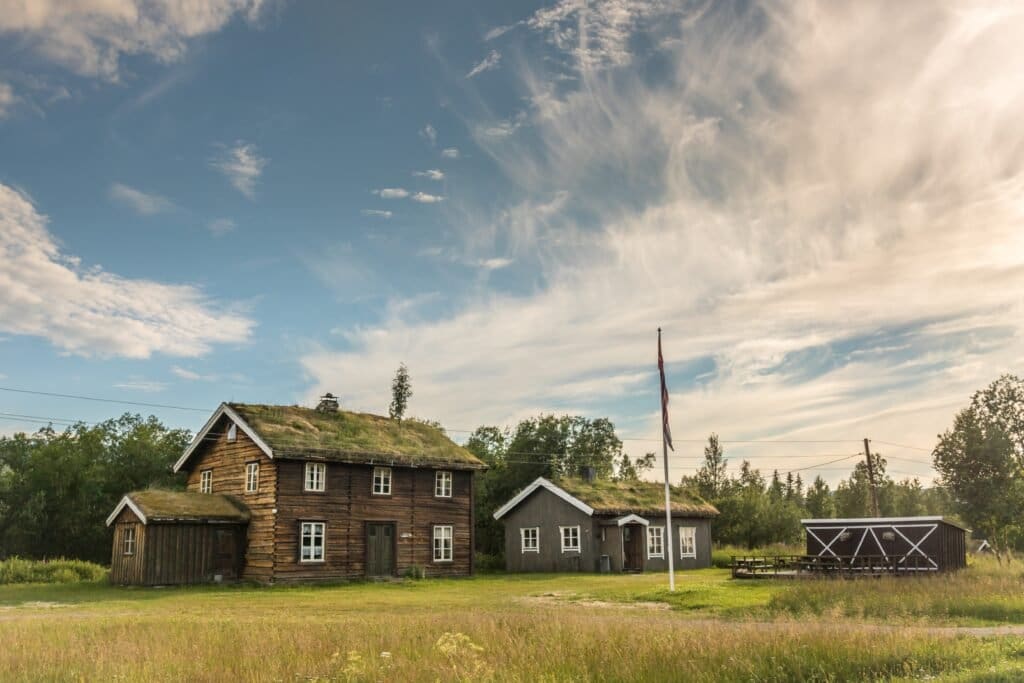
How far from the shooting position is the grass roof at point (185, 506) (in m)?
36.8

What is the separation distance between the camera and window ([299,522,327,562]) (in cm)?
3931

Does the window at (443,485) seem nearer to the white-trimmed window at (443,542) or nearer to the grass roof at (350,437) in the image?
the grass roof at (350,437)

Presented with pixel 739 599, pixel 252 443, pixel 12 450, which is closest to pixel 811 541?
pixel 739 599

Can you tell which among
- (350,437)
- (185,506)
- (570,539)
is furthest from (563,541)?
(185,506)

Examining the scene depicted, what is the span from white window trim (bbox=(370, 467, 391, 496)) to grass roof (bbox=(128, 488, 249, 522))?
589 cm

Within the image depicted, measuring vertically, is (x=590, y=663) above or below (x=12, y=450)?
below

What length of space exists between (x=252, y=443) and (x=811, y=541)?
85.0 feet

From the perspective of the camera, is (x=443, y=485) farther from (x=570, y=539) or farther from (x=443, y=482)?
(x=570, y=539)

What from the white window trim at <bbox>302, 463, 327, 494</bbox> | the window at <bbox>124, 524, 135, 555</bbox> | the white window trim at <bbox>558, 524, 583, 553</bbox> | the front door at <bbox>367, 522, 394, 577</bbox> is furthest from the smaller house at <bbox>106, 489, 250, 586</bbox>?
the white window trim at <bbox>558, 524, 583, 553</bbox>

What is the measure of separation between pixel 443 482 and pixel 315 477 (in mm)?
7594

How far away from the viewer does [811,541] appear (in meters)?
40.3

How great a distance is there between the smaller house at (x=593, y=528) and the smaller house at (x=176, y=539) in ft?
56.0

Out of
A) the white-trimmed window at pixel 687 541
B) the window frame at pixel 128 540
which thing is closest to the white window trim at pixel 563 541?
the white-trimmed window at pixel 687 541

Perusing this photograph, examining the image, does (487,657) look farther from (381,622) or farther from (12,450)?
(12,450)
